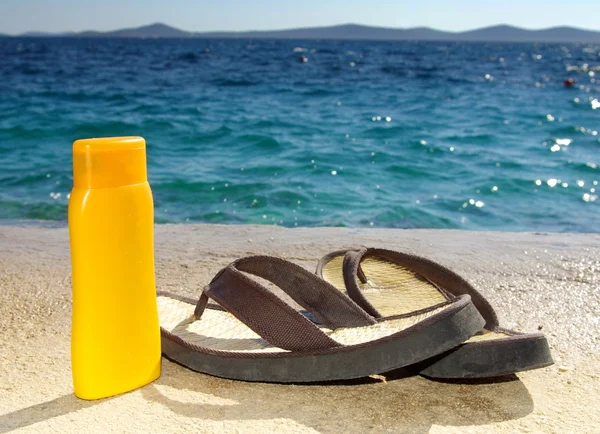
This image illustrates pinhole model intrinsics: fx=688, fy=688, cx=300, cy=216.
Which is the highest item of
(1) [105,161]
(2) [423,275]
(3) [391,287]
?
(1) [105,161]

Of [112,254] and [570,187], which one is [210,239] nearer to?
[112,254]

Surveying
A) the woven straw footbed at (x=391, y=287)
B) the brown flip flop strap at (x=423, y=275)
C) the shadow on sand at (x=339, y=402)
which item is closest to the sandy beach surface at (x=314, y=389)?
the shadow on sand at (x=339, y=402)

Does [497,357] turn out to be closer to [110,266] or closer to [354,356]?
[354,356]

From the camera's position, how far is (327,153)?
833 cm

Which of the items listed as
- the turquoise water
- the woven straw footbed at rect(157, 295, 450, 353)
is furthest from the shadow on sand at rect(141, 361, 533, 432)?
the turquoise water

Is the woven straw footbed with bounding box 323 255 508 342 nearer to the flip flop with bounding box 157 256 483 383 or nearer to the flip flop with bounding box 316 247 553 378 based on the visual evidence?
the flip flop with bounding box 316 247 553 378

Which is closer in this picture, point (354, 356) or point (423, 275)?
point (354, 356)

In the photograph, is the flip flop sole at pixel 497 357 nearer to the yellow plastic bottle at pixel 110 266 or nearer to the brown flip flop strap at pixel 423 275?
the brown flip flop strap at pixel 423 275

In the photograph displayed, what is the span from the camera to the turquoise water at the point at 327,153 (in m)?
6.05

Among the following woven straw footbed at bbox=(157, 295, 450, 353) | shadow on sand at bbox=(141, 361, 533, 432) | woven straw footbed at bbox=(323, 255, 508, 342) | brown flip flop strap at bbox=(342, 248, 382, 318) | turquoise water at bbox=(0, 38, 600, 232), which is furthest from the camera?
turquoise water at bbox=(0, 38, 600, 232)

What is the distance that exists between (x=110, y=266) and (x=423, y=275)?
110cm

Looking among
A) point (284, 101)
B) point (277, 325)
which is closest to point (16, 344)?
point (277, 325)

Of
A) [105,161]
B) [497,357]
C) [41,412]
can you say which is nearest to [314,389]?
[497,357]

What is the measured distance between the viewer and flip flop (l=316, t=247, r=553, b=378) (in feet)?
6.30
